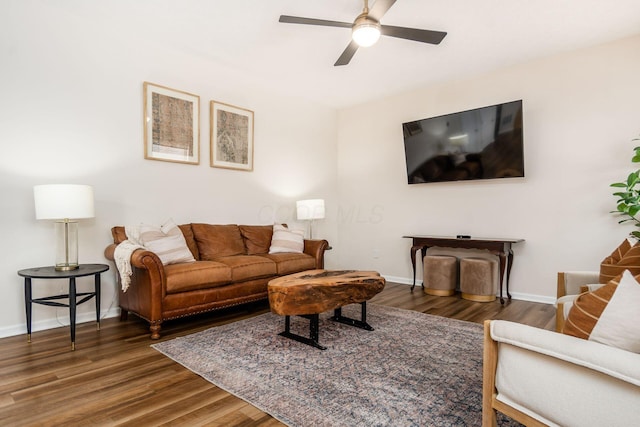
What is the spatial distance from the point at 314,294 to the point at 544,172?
3.21 metres

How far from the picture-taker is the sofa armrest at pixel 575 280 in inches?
95.4

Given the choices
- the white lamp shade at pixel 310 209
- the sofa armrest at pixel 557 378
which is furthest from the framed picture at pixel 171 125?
the sofa armrest at pixel 557 378

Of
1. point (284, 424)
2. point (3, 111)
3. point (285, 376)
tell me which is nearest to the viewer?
point (284, 424)

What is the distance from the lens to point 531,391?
1.19 m

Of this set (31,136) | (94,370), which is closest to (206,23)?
(31,136)

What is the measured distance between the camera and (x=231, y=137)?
14.6 feet

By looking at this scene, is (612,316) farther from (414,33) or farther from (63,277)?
(63,277)

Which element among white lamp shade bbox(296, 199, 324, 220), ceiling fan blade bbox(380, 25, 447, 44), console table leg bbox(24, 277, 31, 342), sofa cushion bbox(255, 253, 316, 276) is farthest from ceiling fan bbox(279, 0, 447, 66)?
console table leg bbox(24, 277, 31, 342)

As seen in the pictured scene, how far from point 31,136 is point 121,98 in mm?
871

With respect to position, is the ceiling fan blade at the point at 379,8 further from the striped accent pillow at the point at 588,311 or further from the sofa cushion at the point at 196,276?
the sofa cushion at the point at 196,276

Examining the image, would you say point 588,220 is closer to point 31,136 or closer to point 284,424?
point 284,424

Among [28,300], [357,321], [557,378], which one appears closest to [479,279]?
[357,321]

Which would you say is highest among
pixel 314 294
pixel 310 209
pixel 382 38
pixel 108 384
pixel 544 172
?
pixel 382 38

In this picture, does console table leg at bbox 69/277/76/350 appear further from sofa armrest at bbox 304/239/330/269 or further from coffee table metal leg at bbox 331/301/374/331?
sofa armrest at bbox 304/239/330/269
